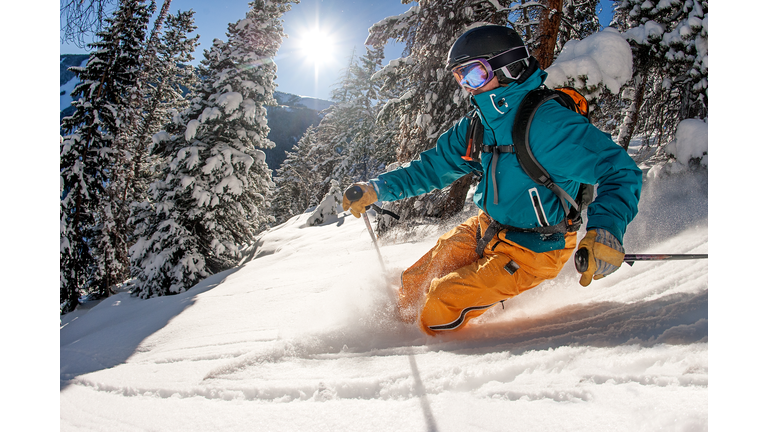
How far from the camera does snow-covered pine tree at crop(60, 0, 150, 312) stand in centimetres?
1207

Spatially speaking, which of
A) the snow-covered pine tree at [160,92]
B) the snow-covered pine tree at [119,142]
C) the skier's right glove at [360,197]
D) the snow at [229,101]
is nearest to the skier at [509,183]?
the skier's right glove at [360,197]

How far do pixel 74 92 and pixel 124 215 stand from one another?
576cm

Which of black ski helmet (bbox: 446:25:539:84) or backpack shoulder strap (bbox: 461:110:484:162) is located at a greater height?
black ski helmet (bbox: 446:25:539:84)

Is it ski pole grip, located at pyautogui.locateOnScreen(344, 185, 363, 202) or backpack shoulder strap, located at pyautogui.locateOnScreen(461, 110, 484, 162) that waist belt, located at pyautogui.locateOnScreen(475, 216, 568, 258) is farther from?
ski pole grip, located at pyautogui.locateOnScreen(344, 185, 363, 202)

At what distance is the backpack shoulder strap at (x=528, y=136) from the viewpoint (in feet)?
6.91

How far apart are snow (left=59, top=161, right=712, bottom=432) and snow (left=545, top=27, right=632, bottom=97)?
89.0 inches

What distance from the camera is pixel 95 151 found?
12531 millimetres

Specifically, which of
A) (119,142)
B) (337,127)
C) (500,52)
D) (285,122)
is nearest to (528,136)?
(500,52)

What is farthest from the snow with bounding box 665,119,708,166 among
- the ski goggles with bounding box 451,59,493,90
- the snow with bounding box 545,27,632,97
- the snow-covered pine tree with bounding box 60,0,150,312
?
the snow-covered pine tree with bounding box 60,0,150,312

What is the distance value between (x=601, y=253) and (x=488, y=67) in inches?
54.5

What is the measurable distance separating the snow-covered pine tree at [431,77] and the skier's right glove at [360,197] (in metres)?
4.66

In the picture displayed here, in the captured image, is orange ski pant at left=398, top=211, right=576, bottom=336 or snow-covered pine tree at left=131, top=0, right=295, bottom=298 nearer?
orange ski pant at left=398, top=211, right=576, bottom=336

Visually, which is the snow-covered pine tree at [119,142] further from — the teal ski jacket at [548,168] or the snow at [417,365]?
the teal ski jacket at [548,168]

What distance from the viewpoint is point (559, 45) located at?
25.1 feet
